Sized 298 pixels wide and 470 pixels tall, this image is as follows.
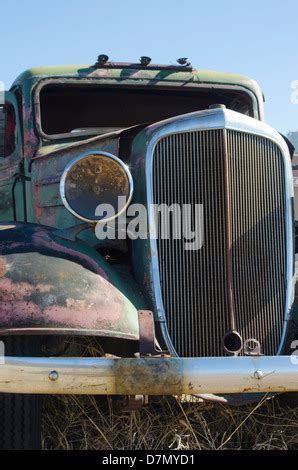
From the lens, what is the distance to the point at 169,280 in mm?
3531

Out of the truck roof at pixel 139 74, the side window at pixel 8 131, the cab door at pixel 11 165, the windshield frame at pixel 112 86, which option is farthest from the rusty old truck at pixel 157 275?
the truck roof at pixel 139 74

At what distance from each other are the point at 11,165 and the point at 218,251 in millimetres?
1891

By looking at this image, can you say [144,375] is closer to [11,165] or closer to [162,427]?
[162,427]

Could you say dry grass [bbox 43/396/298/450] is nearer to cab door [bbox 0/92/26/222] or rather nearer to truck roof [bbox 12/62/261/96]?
cab door [bbox 0/92/26/222]

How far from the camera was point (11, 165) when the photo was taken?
4863 mm

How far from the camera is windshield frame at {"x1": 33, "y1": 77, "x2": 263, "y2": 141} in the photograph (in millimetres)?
4699

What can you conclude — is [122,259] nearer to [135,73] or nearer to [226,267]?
[226,267]

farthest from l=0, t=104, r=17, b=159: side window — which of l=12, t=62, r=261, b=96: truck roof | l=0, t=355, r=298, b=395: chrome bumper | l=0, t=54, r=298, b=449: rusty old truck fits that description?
l=0, t=355, r=298, b=395: chrome bumper

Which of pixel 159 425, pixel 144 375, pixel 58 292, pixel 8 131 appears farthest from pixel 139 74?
pixel 144 375

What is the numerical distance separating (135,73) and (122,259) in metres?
1.66

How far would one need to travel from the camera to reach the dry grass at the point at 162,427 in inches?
141

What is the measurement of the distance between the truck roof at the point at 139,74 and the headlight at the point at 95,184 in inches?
58.5

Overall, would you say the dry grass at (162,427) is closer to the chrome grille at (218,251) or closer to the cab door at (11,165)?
the chrome grille at (218,251)
